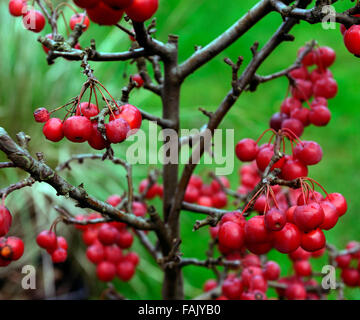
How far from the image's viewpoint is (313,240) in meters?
0.43

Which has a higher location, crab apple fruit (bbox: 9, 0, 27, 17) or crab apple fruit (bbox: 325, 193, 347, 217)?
crab apple fruit (bbox: 9, 0, 27, 17)

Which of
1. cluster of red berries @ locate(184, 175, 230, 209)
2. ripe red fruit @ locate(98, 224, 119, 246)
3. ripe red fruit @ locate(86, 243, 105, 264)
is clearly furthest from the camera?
cluster of red berries @ locate(184, 175, 230, 209)

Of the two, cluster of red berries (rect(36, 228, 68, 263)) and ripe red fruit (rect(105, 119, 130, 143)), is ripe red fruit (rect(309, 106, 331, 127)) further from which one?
Result: cluster of red berries (rect(36, 228, 68, 263))

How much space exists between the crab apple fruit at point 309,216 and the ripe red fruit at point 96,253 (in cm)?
47

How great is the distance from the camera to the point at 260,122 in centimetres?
173

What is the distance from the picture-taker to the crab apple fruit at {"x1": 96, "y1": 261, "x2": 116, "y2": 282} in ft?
2.54

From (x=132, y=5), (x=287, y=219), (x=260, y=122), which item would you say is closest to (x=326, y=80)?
(x=287, y=219)

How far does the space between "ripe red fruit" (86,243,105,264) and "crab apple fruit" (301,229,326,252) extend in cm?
46

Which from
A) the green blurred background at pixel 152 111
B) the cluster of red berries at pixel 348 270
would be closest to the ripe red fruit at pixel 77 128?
the cluster of red berries at pixel 348 270

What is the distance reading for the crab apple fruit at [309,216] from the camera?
1.30 ft

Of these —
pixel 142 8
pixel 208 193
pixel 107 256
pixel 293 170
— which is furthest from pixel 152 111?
pixel 142 8

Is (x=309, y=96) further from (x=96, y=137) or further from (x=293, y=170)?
(x=96, y=137)

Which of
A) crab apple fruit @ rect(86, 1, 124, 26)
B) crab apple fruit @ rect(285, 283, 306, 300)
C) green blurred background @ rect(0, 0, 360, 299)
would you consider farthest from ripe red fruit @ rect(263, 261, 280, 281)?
green blurred background @ rect(0, 0, 360, 299)
